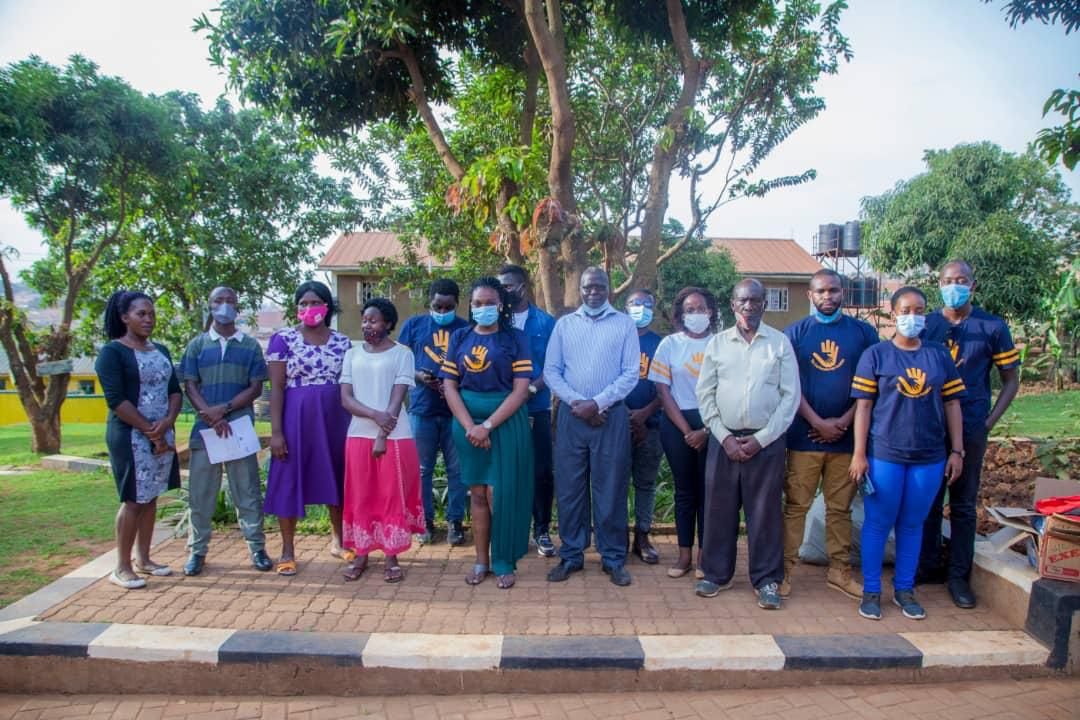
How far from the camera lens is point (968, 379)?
4004 mm

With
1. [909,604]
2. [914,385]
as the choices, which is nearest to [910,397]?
[914,385]

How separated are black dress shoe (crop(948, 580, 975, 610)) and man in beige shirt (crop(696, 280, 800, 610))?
38.6 inches

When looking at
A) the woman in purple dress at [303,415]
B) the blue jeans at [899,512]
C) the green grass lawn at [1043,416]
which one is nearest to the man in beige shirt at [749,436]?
the blue jeans at [899,512]

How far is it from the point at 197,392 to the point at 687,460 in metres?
3.08

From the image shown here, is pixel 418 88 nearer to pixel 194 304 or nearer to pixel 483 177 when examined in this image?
pixel 483 177

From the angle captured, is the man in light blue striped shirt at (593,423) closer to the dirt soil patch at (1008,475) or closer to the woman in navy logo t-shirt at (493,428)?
the woman in navy logo t-shirt at (493,428)

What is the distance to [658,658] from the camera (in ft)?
10.9

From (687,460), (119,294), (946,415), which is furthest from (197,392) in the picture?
(946,415)

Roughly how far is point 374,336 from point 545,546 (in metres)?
1.82

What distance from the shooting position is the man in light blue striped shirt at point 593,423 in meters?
4.24

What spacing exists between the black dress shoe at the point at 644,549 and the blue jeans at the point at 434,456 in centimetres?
123

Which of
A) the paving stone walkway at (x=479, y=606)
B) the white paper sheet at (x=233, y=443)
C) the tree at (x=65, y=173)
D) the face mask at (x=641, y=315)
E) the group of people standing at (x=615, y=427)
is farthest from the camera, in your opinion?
the tree at (x=65, y=173)

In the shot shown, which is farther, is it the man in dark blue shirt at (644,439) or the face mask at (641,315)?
the face mask at (641,315)

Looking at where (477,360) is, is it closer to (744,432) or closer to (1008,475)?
(744,432)
